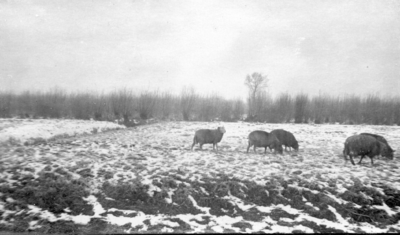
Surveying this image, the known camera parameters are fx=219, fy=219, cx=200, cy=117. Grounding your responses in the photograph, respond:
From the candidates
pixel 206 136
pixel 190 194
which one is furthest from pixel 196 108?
pixel 190 194

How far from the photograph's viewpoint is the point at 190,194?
596 centimetres

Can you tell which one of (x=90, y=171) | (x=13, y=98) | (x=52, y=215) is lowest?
(x=52, y=215)

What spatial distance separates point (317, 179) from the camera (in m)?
6.84

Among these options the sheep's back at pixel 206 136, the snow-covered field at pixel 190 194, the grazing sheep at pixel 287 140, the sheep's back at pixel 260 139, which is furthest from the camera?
the grazing sheep at pixel 287 140

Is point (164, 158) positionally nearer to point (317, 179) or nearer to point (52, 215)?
point (52, 215)

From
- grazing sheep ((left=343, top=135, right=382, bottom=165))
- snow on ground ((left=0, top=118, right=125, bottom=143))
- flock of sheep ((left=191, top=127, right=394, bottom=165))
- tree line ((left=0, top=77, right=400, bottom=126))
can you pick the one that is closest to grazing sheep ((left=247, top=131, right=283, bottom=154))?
flock of sheep ((left=191, top=127, right=394, bottom=165))

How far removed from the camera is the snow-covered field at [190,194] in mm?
4773

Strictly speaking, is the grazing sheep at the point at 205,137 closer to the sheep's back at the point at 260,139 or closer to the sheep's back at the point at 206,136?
the sheep's back at the point at 206,136

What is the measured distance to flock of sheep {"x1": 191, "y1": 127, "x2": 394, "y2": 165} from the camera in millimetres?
8609

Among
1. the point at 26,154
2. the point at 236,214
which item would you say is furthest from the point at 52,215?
the point at 26,154

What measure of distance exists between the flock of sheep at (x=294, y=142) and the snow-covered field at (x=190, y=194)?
566 millimetres

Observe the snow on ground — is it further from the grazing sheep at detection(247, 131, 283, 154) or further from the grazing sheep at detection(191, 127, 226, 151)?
the grazing sheep at detection(247, 131, 283, 154)

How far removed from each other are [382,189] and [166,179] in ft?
20.2

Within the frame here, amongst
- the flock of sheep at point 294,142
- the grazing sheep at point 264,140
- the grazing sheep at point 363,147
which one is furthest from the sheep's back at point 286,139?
the grazing sheep at point 363,147
